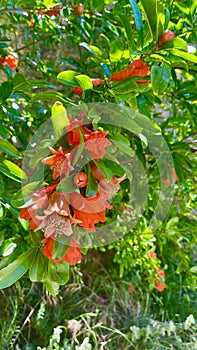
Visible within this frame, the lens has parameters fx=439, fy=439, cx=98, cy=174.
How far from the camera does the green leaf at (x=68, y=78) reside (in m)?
0.58

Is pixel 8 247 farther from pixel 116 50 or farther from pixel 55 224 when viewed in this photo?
pixel 116 50

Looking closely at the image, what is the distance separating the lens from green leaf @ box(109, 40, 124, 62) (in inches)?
25.9

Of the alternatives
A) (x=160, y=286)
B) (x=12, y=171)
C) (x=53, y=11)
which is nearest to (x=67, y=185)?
(x=12, y=171)

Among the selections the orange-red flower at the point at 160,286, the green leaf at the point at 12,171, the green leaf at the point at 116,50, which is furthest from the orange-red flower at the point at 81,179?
the orange-red flower at the point at 160,286

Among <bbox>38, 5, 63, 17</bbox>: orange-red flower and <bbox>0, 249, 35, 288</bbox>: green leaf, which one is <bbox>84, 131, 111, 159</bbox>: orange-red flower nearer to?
<bbox>0, 249, 35, 288</bbox>: green leaf

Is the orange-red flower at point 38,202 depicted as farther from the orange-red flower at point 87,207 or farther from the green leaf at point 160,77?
the green leaf at point 160,77

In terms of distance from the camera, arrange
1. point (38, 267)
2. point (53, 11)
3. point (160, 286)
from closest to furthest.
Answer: point (38, 267) → point (53, 11) → point (160, 286)

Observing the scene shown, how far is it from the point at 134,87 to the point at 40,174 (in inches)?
7.2

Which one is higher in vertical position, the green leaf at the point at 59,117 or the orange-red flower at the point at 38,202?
the green leaf at the point at 59,117

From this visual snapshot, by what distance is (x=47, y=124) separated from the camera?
2.61 feet

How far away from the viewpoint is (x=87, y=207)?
22.4 inches

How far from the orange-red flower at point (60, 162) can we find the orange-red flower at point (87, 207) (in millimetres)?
33

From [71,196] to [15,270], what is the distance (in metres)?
0.15

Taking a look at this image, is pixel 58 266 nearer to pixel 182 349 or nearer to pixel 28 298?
pixel 182 349
